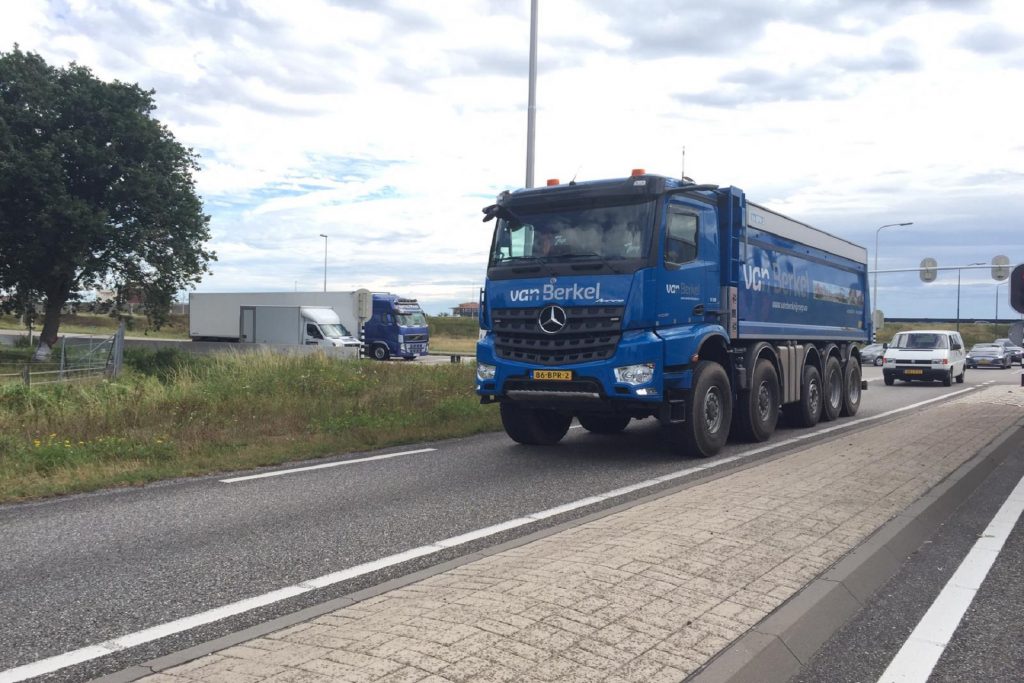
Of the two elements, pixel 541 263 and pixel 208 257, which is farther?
pixel 208 257

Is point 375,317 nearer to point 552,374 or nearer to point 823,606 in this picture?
point 552,374

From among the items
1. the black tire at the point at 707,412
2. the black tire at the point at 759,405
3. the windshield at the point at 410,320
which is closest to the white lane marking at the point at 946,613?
the black tire at the point at 707,412

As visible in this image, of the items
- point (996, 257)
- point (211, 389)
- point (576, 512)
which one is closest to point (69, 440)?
point (211, 389)

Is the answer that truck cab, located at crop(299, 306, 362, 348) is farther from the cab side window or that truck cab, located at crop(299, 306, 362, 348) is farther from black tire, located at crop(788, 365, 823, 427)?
the cab side window

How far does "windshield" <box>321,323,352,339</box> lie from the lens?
38.8 meters

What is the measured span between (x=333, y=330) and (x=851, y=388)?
88.9 ft

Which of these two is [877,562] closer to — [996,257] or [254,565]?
[254,565]

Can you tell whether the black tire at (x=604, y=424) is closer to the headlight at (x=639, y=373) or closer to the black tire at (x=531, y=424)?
the black tire at (x=531, y=424)

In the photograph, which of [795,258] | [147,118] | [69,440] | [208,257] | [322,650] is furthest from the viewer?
[208,257]

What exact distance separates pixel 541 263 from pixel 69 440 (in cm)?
642

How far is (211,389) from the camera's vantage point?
16.1 m

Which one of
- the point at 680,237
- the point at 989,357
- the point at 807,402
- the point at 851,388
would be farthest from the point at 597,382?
the point at 989,357

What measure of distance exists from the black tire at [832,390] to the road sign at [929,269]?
30.3 metres

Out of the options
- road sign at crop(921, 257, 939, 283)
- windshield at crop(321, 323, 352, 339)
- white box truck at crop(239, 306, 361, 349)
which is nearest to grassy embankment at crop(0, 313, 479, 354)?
white box truck at crop(239, 306, 361, 349)
